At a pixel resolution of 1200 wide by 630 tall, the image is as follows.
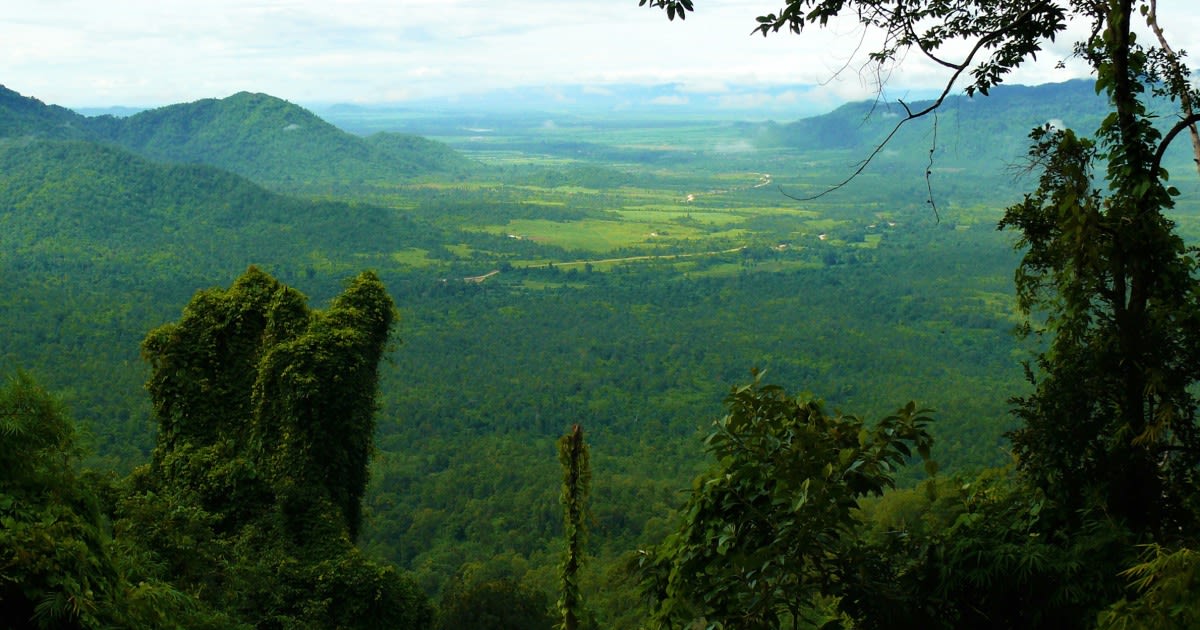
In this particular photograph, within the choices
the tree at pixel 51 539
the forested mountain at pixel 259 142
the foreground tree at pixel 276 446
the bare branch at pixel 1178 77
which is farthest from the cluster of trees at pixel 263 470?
the forested mountain at pixel 259 142

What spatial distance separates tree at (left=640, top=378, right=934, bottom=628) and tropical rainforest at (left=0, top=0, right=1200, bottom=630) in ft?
0.08

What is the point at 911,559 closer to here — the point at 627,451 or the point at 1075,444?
the point at 1075,444

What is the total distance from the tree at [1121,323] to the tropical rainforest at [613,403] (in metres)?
0.02

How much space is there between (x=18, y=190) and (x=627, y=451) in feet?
187

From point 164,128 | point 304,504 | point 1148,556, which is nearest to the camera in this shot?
point 1148,556

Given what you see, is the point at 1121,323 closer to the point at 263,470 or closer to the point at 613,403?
the point at 263,470

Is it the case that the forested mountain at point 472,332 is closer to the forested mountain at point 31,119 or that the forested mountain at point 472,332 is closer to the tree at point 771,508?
the tree at point 771,508

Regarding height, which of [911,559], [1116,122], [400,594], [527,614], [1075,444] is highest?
[1116,122]

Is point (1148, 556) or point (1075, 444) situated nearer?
point (1148, 556)

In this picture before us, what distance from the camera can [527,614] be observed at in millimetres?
14234

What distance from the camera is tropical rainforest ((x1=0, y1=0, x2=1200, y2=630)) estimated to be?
206 inches

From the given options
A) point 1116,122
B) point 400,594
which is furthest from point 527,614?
point 1116,122

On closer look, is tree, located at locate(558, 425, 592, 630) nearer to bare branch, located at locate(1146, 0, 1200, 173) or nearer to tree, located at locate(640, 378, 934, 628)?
tree, located at locate(640, 378, 934, 628)

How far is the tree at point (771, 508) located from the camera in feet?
15.3
